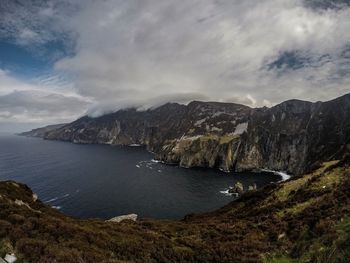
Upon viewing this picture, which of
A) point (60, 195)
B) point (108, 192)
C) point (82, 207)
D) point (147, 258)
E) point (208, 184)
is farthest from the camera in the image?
point (208, 184)

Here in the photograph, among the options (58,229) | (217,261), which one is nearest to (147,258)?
(217,261)

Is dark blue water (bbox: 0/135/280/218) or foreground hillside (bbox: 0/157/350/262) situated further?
dark blue water (bbox: 0/135/280/218)

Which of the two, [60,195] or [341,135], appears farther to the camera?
[341,135]

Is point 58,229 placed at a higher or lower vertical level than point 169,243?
higher

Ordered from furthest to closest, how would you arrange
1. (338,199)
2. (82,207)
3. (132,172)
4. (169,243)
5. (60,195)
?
(132,172) → (60,195) → (82,207) → (338,199) → (169,243)

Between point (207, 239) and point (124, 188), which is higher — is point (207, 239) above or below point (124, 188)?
above

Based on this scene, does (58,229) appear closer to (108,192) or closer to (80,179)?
(108,192)

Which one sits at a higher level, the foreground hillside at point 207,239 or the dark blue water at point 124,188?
the foreground hillside at point 207,239

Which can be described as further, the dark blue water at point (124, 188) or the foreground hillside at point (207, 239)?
the dark blue water at point (124, 188)

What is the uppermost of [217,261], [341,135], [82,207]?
[341,135]

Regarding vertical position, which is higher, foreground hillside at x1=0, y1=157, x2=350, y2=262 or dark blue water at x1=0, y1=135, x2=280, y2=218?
foreground hillside at x1=0, y1=157, x2=350, y2=262

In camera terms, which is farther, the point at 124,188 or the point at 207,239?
the point at 124,188
